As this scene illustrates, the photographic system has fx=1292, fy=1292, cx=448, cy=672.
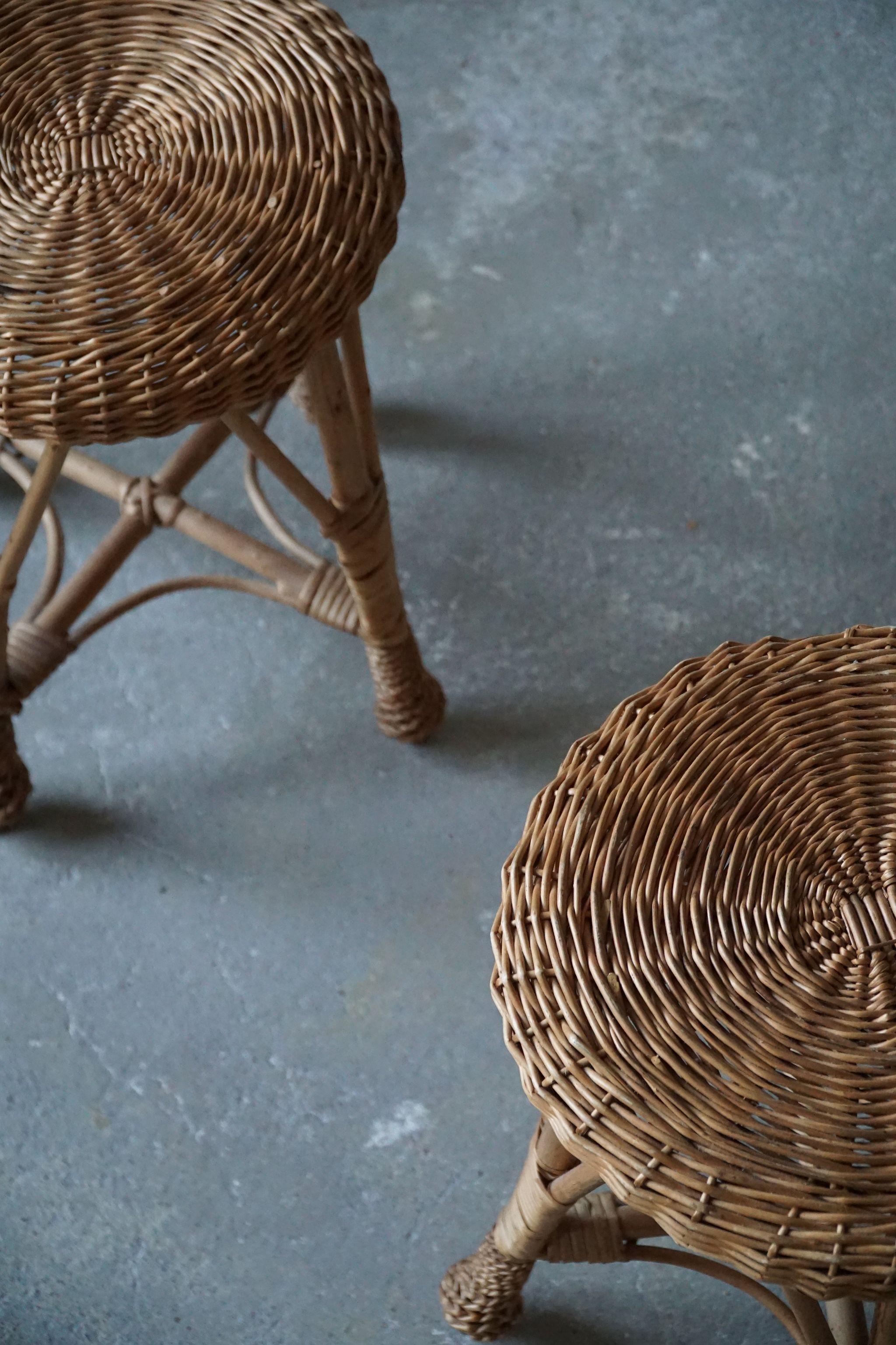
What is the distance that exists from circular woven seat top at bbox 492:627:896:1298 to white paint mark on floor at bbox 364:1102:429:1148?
58cm

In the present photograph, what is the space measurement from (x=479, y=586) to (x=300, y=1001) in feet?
1.85

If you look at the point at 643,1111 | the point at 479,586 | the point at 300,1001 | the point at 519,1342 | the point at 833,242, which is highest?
the point at 643,1111

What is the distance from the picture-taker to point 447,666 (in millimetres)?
1587

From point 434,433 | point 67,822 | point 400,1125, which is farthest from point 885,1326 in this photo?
point 434,433

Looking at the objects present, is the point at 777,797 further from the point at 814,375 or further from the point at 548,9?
the point at 548,9

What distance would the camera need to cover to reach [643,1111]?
721 mm

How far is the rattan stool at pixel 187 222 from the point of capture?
3.15 ft

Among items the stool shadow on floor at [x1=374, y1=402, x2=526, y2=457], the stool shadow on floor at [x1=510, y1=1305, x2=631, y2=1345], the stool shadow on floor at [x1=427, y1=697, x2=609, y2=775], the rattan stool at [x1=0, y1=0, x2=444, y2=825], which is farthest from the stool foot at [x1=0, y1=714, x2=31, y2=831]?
the stool shadow on floor at [x1=510, y1=1305, x2=631, y2=1345]

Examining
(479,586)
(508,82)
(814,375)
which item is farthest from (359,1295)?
(508,82)

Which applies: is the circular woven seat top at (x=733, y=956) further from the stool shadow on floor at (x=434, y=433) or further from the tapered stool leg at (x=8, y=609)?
the stool shadow on floor at (x=434, y=433)

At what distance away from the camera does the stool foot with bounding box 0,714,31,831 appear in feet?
4.65

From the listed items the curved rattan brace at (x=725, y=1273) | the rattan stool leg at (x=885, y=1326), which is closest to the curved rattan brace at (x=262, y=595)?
the curved rattan brace at (x=725, y=1273)

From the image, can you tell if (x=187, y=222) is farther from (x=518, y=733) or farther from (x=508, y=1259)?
(x=508, y=1259)

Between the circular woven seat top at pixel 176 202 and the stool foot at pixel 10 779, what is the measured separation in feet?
1.74
